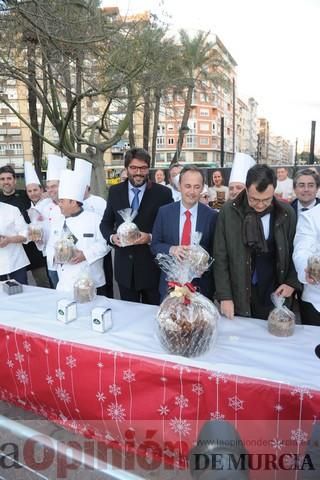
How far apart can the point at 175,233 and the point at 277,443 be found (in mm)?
1429

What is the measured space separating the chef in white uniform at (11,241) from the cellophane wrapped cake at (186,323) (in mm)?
2219

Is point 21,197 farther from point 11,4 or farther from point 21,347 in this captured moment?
point 21,347

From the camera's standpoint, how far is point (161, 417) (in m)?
1.72

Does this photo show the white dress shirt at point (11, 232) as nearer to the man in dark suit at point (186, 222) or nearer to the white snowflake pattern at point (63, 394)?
the man in dark suit at point (186, 222)

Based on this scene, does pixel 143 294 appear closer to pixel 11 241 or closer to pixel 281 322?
pixel 11 241

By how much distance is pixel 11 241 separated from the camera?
338 cm

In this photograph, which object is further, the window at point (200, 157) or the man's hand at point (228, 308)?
the window at point (200, 157)

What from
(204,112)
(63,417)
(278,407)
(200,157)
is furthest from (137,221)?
(204,112)

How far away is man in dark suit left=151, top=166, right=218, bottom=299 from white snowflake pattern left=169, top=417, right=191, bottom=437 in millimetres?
1035

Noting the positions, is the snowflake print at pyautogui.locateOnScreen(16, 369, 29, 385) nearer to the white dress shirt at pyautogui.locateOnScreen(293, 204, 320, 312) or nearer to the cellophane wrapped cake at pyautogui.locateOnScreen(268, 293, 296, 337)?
the cellophane wrapped cake at pyautogui.locateOnScreen(268, 293, 296, 337)

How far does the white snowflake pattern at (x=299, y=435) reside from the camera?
4.86ft

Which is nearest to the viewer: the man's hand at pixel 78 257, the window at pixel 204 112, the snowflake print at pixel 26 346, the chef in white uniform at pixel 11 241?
the snowflake print at pixel 26 346

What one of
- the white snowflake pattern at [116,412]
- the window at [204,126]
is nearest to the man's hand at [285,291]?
the white snowflake pattern at [116,412]

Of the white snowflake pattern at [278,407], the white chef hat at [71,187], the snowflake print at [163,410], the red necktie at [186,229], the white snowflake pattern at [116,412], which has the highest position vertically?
the white chef hat at [71,187]
